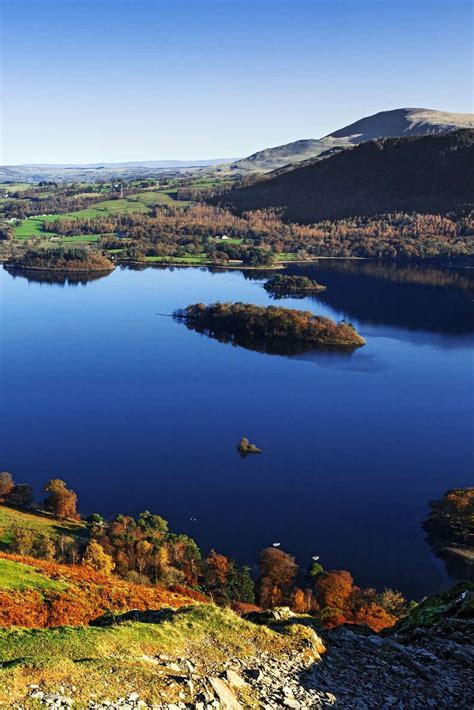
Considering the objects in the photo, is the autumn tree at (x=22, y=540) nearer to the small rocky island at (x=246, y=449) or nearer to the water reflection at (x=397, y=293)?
the small rocky island at (x=246, y=449)

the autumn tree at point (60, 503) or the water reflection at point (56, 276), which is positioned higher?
the water reflection at point (56, 276)

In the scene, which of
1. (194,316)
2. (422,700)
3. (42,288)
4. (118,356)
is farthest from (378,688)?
(42,288)

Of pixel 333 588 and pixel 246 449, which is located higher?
pixel 246 449

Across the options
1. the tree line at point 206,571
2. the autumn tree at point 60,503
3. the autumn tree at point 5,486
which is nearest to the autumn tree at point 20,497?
the autumn tree at point 5,486

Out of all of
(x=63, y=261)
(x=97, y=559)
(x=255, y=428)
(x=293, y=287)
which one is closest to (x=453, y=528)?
(x=255, y=428)

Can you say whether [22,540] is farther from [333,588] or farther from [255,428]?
[255,428]

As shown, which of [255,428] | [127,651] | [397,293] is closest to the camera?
[127,651]

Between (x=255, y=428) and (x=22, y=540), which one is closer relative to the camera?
(x=22, y=540)
